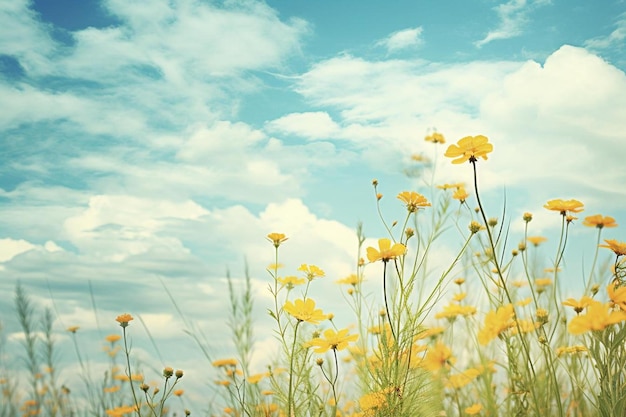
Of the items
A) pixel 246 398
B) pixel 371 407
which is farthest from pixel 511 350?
pixel 246 398

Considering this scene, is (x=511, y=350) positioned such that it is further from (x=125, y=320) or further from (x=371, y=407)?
(x=125, y=320)

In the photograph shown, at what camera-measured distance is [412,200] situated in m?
1.65

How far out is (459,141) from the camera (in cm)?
148

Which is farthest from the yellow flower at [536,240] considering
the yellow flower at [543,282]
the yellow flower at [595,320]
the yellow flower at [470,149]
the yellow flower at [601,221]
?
the yellow flower at [595,320]

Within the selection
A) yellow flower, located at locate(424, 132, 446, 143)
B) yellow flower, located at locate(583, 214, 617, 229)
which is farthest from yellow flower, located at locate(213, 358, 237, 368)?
yellow flower, located at locate(424, 132, 446, 143)

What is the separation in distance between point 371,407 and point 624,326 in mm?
698

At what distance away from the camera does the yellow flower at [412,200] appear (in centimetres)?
164

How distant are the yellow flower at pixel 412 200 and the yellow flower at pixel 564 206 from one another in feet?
1.19

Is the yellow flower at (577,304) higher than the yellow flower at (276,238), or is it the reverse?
the yellow flower at (276,238)

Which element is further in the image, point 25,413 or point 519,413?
point 25,413

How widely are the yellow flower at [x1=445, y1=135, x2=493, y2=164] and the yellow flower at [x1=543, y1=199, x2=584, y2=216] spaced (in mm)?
324

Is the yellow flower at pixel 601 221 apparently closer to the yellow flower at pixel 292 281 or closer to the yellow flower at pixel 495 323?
the yellow flower at pixel 495 323

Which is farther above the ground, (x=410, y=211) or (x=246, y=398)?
(x=410, y=211)

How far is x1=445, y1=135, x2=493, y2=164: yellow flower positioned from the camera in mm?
1451
